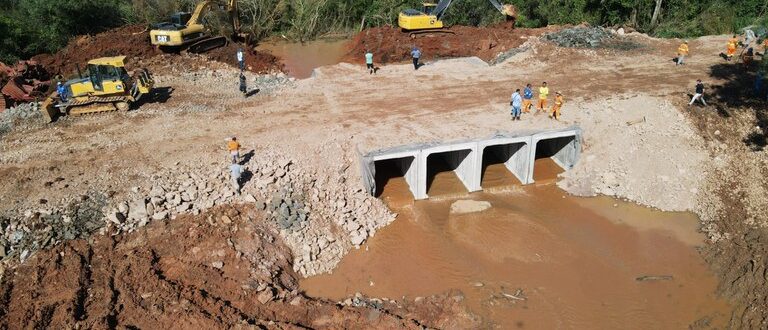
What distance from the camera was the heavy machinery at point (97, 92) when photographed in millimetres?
18938

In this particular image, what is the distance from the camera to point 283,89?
74.9 ft

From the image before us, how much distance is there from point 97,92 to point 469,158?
13.6 m

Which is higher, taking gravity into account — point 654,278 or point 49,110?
point 49,110

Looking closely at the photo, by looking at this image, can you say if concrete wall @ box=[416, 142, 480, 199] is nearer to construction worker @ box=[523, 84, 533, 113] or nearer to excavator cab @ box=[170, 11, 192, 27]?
construction worker @ box=[523, 84, 533, 113]

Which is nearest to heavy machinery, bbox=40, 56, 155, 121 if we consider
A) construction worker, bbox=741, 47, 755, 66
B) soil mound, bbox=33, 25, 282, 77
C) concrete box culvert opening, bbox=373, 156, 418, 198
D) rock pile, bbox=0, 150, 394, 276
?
rock pile, bbox=0, 150, 394, 276

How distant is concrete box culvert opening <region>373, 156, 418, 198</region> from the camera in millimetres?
18156

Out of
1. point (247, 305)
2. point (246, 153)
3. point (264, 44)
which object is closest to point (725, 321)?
point (247, 305)

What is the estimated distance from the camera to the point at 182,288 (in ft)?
42.3

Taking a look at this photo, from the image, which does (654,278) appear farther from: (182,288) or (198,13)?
(198,13)

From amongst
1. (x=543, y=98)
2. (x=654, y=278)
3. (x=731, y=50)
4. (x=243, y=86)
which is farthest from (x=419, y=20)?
(x=654, y=278)

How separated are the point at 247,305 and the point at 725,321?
39.0ft

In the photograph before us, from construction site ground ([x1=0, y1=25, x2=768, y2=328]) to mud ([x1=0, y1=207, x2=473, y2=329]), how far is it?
43mm

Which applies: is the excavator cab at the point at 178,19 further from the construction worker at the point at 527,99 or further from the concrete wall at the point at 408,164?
the construction worker at the point at 527,99

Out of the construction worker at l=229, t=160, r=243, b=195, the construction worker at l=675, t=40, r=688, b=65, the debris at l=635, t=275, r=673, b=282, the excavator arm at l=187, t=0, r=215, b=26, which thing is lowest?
the debris at l=635, t=275, r=673, b=282
